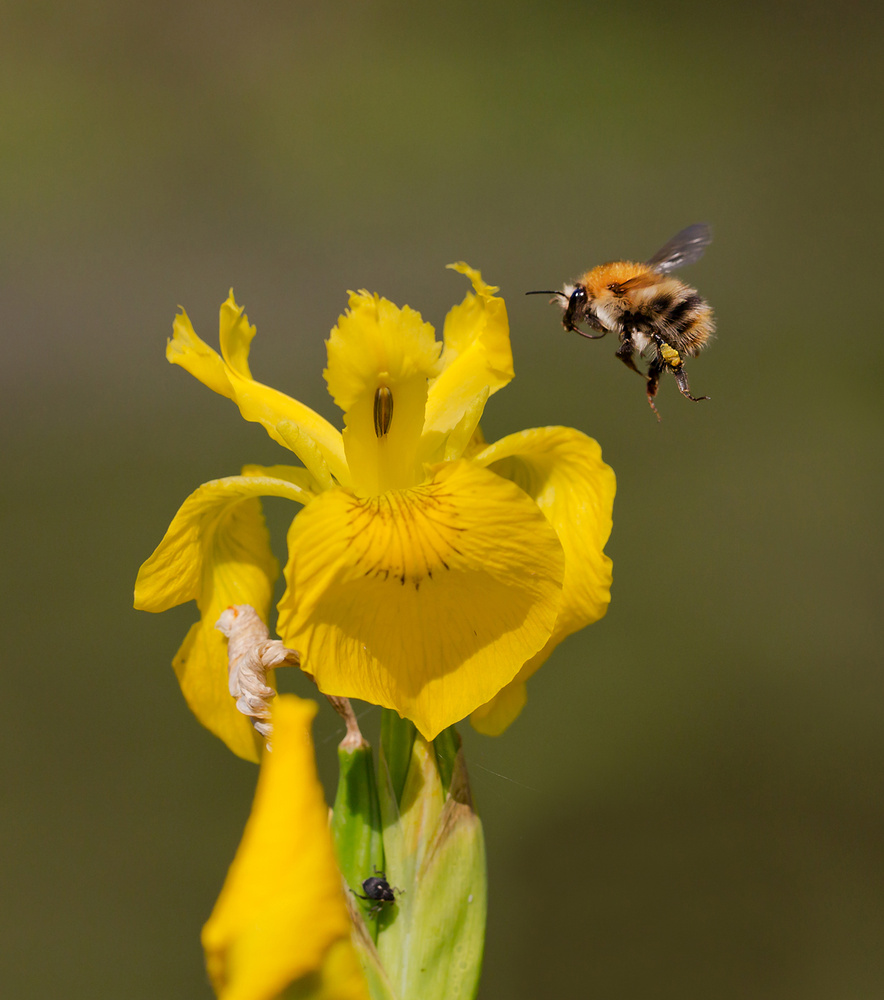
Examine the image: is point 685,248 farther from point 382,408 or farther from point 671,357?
point 382,408

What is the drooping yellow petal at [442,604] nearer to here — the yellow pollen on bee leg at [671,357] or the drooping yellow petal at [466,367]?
the drooping yellow petal at [466,367]

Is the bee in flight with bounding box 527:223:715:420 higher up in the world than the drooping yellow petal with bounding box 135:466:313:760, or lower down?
higher up

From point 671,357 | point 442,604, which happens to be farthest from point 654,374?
point 442,604

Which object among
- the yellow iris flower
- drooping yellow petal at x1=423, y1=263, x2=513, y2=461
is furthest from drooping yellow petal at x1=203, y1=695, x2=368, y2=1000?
drooping yellow petal at x1=423, y1=263, x2=513, y2=461

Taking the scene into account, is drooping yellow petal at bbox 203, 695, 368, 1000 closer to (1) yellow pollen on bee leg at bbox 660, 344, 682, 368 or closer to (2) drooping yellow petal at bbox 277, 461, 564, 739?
(2) drooping yellow petal at bbox 277, 461, 564, 739

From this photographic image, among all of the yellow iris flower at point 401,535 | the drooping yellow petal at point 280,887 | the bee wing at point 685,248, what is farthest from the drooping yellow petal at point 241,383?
the bee wing at point 685,248
